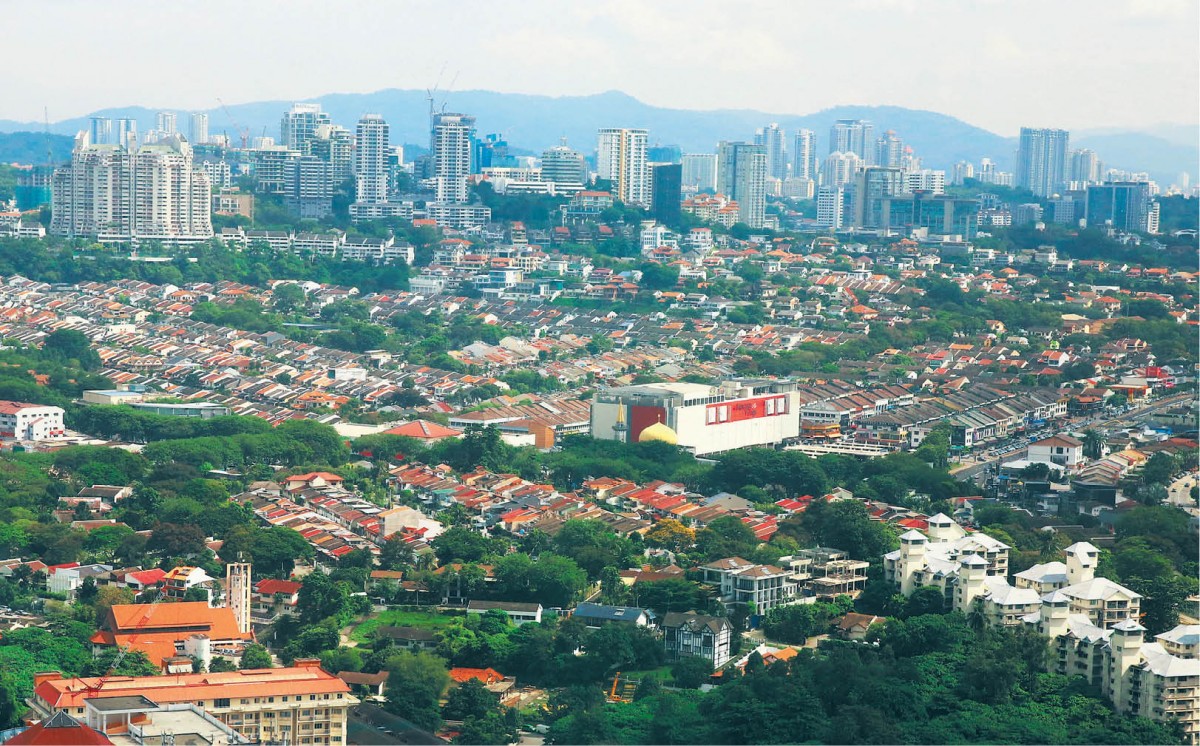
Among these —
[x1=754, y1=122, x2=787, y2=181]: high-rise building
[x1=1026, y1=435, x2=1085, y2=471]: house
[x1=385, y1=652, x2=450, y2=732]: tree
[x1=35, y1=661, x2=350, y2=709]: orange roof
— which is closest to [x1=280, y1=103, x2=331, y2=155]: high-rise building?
[x1=754, y1=122, x2=787, y2=181]: high-rise building

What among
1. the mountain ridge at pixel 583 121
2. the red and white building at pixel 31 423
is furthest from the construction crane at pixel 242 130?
the red and white building at pixel 31 423

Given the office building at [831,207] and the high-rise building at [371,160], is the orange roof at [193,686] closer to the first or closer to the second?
the high-rise building at [371,160]

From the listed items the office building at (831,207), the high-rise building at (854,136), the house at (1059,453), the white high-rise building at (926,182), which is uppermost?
the high-rise building at (854,136)

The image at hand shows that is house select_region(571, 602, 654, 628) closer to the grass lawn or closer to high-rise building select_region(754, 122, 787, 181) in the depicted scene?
the grass lawn

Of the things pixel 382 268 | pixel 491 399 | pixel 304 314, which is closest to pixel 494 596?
pixel 491 399

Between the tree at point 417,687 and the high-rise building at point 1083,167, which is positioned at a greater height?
the high-rise building at point 1083,167

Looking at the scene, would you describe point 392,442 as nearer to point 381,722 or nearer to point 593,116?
point 381,722

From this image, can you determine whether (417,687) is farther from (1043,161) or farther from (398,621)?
(1043,161)
